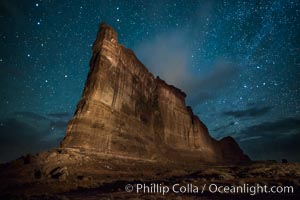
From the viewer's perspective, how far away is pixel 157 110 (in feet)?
134

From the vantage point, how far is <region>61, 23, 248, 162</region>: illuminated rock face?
22.6 meters

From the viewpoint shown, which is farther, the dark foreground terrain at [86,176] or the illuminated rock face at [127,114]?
the illuminated rock face at [127,114]

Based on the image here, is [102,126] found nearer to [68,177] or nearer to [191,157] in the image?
[68,177]

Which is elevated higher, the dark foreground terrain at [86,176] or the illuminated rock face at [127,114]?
the illuminated rock face at [127,114]

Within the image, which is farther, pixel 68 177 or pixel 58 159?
pixel 58 159

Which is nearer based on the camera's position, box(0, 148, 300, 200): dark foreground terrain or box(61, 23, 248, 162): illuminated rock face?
box(0, 148, 300, 200): dark foreground terrain

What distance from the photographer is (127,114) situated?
29.6 meters

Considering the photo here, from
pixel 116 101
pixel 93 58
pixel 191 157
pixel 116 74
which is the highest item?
pixel 93 58

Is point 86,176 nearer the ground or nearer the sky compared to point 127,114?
nearer the ground

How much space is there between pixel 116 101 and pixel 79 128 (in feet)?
25.7

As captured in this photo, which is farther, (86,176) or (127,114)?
(127,114)

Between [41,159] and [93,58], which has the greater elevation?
[93,58]

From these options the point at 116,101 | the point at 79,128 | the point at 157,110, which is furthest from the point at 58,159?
the point at 157,110

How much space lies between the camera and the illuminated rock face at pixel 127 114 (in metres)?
22.6
